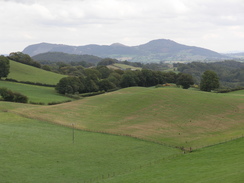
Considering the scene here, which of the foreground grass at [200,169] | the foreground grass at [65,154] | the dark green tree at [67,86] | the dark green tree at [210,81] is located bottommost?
the foreground grass at [65,154]

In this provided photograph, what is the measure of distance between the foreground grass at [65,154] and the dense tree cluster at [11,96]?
32.5 m

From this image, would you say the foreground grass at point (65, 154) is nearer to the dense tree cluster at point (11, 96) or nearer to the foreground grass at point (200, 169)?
the foreground grass at point (200, 169)

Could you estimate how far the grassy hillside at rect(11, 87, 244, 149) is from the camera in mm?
53812

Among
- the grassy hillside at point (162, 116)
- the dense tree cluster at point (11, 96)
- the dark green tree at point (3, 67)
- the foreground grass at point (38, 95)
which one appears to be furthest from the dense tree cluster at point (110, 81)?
the grassy hillside at point (162, 116)

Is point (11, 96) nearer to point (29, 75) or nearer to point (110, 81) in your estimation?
point (29, 75)

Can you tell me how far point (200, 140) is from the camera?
1981 inches

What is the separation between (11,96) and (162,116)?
49006 mm

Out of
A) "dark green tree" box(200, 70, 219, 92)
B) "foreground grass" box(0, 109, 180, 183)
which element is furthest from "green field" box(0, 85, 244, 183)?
"dark green tree" box(200, 70, 219, 92)

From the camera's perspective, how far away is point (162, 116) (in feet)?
217

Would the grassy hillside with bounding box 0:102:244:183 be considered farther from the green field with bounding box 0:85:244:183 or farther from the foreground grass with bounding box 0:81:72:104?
the foreground grass with bounding box 0:81:72:104

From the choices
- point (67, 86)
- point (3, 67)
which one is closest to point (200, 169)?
point (67, 86)

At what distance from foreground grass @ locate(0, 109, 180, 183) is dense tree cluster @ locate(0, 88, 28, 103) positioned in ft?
107

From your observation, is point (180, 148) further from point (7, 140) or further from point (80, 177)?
point (7, 140)

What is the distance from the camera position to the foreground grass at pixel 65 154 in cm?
3453
